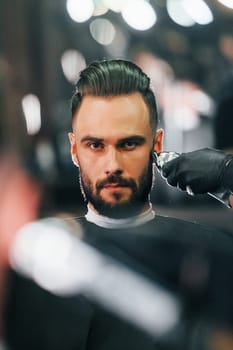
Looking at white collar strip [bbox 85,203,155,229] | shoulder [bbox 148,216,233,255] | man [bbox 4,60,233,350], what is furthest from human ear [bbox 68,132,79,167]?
shoulder [bbox 148,216,233,255]

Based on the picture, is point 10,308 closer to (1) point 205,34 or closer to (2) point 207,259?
(2) point 207,259

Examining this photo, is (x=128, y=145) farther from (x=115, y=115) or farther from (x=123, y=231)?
(x=123, y=231)

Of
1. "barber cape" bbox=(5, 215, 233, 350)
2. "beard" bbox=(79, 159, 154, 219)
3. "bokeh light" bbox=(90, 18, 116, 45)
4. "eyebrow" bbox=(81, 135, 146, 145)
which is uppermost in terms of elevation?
"bokeh light" bbox=(90, 18, 116, 45)

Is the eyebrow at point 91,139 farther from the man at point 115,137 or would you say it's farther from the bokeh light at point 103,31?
the bokeh light at point 103,31

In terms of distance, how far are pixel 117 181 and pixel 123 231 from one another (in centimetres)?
12

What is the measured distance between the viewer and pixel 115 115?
1.14 meters

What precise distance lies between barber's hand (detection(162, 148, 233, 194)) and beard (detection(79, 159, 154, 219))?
0.15ft

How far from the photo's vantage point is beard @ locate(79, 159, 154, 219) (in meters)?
1.16

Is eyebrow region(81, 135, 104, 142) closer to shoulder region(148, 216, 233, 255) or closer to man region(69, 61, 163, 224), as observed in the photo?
man region(69, 61, 163, 224)

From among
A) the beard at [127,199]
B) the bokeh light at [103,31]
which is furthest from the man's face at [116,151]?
the bokeh light at [103,31]

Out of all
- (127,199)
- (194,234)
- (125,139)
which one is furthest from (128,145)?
(194,234)

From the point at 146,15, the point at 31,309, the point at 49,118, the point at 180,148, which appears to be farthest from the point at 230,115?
the point at 31,309

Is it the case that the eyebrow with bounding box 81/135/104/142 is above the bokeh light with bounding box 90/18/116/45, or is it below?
below

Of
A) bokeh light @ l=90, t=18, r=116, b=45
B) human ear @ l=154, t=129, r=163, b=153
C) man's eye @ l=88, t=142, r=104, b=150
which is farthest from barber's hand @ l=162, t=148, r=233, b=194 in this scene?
bokeh light @ l=90, t=18, r=116, b=45
